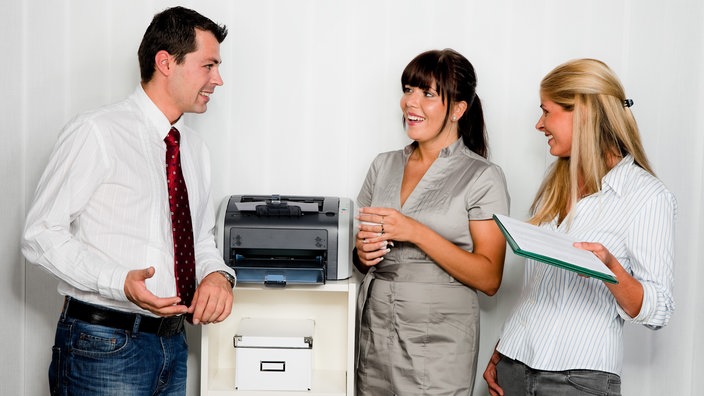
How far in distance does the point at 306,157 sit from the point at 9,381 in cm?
137

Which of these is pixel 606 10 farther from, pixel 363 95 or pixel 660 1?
pixel 363 95

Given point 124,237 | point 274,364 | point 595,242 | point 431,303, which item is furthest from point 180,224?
point 595,242

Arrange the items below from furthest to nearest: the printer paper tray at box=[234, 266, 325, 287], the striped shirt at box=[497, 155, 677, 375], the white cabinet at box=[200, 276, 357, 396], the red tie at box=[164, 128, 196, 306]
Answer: the white cabinet at box=[200, 276, 357, 396] < the printer paper tray at box=[234, 266, 325, 287] < the red tie at box=[164, 128, 196, 306] < the striped shirt at box=[497, 155, 677, 375]

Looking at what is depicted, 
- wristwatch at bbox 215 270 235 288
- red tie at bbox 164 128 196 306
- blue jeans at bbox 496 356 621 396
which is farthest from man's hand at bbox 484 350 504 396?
red tie at bbox 164 128 196 306

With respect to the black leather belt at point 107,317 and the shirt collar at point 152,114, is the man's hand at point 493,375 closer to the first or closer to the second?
the black leather belt at point 107,317

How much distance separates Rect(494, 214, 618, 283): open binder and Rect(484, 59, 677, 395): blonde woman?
0.15 metres

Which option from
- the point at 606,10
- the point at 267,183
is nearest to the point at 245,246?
the point at 267,183

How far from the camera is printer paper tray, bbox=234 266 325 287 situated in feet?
7.32

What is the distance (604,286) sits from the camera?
1853 mm

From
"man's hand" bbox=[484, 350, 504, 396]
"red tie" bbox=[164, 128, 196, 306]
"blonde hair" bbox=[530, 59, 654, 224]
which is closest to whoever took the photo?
"blonde hair" bbox=[530, 59, 654, 224]

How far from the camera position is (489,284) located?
2.17 m

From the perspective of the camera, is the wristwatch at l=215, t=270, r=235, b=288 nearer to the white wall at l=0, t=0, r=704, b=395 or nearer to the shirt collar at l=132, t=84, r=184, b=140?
the shirt collar at l=132, t=84, r=184, b=140

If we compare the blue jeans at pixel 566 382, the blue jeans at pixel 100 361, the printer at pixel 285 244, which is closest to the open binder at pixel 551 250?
the blue jeans at pixel 566 382

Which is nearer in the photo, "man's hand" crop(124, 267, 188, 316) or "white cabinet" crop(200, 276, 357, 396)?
"man's hand" crop(124, 267, 188, 316)
